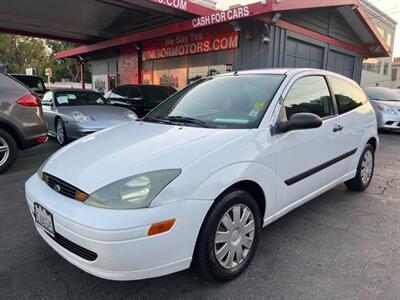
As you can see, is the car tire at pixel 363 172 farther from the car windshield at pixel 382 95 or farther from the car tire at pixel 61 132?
the car windshield at pixel 382 95

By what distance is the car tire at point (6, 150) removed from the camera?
16.2 feet

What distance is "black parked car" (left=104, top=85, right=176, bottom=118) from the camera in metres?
8.90

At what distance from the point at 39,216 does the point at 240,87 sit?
6.69 ft

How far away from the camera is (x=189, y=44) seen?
1275cm

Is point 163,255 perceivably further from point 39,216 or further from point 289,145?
point 289,145

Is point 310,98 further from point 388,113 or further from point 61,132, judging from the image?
point 388,113

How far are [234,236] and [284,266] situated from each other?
1.82ft

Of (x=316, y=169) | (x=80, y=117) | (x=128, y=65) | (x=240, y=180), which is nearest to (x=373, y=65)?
(x=128, y=65)

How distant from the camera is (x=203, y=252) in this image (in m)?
2.14

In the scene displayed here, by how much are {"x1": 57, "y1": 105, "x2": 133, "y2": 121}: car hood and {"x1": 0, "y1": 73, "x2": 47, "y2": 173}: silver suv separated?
1.38 meters

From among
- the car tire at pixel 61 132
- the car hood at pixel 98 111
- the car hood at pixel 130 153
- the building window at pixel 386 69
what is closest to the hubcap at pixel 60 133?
the car tire at pixel 61 132

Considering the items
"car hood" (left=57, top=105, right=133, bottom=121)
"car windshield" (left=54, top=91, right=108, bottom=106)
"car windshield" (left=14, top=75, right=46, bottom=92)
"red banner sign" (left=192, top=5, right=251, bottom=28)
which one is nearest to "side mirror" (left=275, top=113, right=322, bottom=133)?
"car hood" (left=57, top=105, right=133, bottom=121)

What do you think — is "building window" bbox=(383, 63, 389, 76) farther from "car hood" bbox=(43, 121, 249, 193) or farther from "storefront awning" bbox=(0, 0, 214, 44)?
"car hood" bbox=(43, 121, 249, 193)

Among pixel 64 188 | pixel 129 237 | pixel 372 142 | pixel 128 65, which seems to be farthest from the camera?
pixel 128 65
